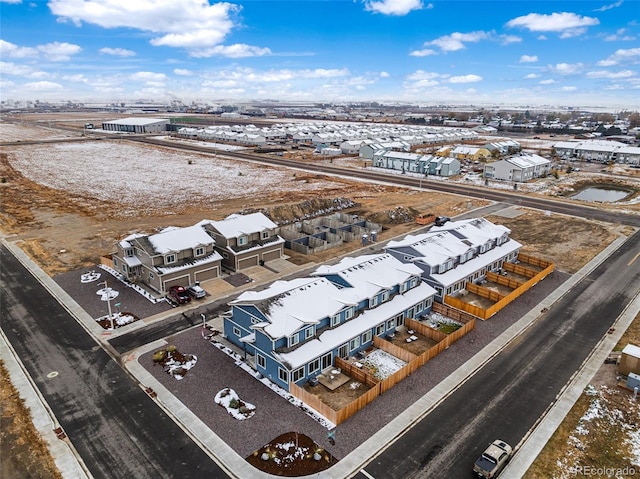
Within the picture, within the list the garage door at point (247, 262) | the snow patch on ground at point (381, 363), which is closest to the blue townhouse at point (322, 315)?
the snow patch on ground at point (381, 363)

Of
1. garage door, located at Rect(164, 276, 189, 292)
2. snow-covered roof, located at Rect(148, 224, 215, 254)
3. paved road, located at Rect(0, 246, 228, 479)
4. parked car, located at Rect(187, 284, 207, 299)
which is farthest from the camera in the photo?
snow-covered roof, located at Rect(148, 224, 215, 254)

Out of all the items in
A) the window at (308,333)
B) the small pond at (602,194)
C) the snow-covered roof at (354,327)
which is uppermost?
the small pond at (602,194)

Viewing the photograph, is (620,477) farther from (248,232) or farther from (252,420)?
(248,232)

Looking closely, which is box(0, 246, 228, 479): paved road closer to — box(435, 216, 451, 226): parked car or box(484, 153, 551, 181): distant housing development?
box(435, 216, 451, 226): parked car

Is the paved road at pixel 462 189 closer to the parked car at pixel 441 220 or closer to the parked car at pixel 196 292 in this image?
the parked car at pixel 441 220

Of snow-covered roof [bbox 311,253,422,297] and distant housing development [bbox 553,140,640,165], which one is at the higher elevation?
distant housing development [bbox 553,140,640,165]
